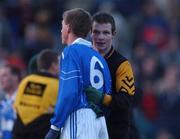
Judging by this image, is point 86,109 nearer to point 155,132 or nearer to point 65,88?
point 65,88

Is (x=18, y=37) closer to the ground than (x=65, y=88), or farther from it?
farther from it

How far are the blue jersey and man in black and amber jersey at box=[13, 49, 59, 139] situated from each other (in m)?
1.98

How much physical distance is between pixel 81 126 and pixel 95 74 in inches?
20.2

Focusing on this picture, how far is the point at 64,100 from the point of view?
29.0ft

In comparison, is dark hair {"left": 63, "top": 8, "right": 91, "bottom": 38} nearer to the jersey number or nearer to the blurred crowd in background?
the jersey number

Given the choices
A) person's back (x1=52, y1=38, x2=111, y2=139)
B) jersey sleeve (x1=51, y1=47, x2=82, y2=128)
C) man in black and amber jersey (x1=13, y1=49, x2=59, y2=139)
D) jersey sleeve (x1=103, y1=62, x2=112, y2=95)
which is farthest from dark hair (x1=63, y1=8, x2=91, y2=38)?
man in black and amber jersey (x1=13, y1=49, x2=59, y2=139)

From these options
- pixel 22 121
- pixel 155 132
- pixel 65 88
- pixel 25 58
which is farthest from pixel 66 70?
pixel 25 58

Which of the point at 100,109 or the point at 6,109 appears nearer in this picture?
the point at 100,109

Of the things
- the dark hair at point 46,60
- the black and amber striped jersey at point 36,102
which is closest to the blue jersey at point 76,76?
the black and amber striped jersey at point 36,102

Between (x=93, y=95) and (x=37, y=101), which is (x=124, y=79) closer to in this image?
(x=93, y=95)

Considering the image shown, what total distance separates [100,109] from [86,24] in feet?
2.70

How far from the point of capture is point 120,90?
31.0 feet

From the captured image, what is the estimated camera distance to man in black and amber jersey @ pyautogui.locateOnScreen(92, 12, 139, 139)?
31.1 feet

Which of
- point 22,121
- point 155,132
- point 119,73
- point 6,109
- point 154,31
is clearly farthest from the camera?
point 154,31
